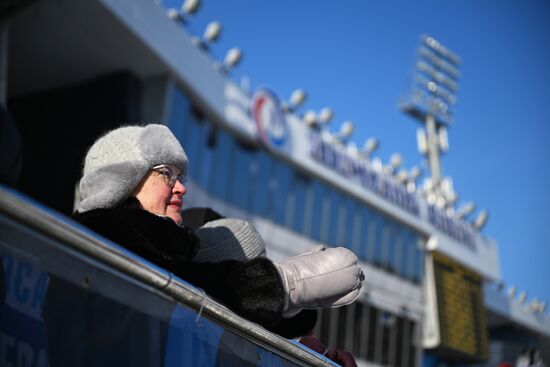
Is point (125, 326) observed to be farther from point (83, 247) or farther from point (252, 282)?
point (252, 282)

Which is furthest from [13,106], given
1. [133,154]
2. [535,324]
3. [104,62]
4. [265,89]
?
[535,324]

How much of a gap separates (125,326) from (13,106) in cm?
1570

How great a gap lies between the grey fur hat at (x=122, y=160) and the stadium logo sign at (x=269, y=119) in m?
14.6

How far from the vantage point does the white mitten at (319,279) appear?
1.57 m

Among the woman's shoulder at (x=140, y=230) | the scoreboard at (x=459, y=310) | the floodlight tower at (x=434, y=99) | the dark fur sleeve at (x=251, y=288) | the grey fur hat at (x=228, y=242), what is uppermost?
the floodlight tower at (x=434, y=99)

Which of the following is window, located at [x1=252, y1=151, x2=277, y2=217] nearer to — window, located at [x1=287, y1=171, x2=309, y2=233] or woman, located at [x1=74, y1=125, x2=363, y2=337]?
window, located at [x1=287, y1=171, x2=309, y2=233]

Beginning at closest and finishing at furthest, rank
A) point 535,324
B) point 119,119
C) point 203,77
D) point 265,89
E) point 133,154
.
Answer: point 133,154, point 119,119, point 203,77, point 265,89, point 535,324

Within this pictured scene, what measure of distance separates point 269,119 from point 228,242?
15117mm

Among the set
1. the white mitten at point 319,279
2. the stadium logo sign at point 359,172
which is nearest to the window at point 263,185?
the stadium logo sign at point 359,172

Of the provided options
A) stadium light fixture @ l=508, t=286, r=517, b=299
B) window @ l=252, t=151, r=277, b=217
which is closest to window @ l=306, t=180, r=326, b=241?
window @ l=252, t=151, r=277, b=217

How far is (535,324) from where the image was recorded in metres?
32.0

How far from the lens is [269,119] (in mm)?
16797

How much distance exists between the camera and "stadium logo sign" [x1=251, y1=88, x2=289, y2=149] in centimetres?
1650

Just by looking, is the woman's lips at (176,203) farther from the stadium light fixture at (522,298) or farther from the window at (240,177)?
the stadium light fixture at (522,298)
